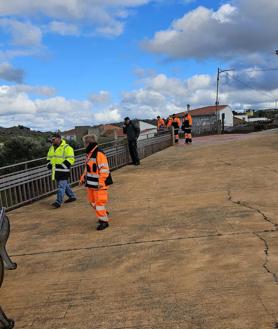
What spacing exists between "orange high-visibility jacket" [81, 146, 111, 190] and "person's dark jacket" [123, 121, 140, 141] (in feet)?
24.2

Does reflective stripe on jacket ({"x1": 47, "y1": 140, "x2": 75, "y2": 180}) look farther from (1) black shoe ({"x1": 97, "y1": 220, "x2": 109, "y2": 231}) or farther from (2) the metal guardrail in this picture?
(1) black shoe ({"x1": 97, "y1": 220, "x2": 109, "y2": 231})

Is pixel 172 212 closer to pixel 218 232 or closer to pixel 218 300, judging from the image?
pixel 218 232

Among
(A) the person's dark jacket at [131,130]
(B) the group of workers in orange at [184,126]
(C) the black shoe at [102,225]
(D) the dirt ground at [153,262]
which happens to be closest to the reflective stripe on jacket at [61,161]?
(D) the dirt ground at [153,262]

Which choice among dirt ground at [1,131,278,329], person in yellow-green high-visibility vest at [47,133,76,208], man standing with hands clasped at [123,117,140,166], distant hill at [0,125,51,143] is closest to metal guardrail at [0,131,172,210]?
dirt ground at [1,131,278,329]

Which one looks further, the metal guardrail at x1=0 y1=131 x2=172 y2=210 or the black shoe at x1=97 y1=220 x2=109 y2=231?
the metal guardrail at x1=0 y1=131 x2=172 y2=210

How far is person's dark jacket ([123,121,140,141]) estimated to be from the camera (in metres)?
14.5

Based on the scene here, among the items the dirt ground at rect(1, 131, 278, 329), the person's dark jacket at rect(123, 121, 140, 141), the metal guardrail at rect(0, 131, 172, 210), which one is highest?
the person's dark jacket at rect(123, 121, 140, 141)

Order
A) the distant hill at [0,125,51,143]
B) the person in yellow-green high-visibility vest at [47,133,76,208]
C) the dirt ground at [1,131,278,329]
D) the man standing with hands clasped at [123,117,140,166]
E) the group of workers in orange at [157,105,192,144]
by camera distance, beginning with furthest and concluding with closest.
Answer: the distant hill at [0,125,51,143] < the group of workers in orange at [157,105,192,144] < the man standing with hands clasped at [123,117,140,166] < the person in yellow-green high-visibility vest at [47,133,76,208] < the dirt ground at [1,131,278,329]

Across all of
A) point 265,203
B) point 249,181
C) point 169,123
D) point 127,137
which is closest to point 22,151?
point 169,123

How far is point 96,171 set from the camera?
23.3 feet

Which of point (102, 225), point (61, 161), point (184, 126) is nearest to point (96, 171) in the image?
point (102, 225)

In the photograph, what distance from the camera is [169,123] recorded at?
23.4 metres

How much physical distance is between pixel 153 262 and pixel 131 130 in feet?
31.5

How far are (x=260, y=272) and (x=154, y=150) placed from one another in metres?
14.6
